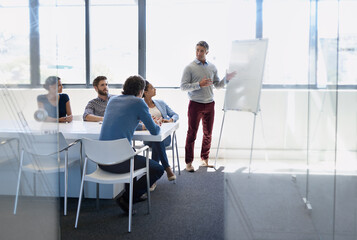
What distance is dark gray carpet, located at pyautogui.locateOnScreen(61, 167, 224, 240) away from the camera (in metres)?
3.33

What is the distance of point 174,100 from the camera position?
6.70 meters

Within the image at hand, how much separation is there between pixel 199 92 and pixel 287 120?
347cm

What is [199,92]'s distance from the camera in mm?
5680

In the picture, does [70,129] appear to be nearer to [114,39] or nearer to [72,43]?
[114,39]

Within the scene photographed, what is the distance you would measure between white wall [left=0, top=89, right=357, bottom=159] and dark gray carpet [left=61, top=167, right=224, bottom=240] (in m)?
1.21

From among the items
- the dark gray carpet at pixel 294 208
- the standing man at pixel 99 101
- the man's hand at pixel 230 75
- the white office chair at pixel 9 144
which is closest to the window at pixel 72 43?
the standing man at pixel 99 101

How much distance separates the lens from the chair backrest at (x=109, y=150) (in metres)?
3.39

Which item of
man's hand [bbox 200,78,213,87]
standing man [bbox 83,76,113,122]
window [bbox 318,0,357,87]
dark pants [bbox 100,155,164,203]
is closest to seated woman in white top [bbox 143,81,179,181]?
standing man [bbox 83,76,113,122]

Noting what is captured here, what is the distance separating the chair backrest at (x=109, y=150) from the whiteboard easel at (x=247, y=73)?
1.26m

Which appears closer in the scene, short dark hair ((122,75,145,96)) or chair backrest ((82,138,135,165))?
chair backrest ((82,138,135,165))

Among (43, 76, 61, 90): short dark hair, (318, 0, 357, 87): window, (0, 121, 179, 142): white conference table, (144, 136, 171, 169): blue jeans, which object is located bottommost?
(144, 136, 171, 169): blue jeans

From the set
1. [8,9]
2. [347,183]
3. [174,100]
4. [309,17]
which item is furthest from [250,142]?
Answer: [174,100]

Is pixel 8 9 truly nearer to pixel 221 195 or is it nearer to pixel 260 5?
pixel 260 5

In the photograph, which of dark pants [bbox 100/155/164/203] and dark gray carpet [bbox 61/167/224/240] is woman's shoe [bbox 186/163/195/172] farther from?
dark pants [bbox 100/155/164/203]
